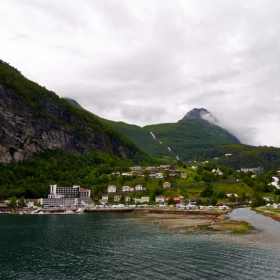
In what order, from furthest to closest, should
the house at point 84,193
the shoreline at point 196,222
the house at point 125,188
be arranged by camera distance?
1. the house at point 125,188
2. the house at point 84,193
3. the shoreline at point 196,222

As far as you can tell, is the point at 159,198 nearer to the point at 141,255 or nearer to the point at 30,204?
the point at 30,204

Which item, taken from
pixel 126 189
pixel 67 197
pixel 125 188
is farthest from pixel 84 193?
pixel 126 189

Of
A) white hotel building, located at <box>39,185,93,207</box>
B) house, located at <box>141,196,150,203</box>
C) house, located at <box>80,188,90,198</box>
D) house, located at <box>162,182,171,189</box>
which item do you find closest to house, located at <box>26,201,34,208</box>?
white hotel building, located at <box>39,185,93,207</box>

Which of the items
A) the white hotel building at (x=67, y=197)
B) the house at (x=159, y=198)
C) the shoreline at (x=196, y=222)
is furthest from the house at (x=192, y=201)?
the white hotel building at (x=67, y=197)

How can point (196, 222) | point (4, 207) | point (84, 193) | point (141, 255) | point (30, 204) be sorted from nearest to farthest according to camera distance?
point (141, 255) < point (196, 222) < point (4, 207) < point (30, 204) < point (84, 193)

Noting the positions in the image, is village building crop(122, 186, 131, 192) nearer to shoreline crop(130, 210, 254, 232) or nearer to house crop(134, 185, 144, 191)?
house crop(134, 185, 144, 191)

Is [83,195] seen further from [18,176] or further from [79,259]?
[79,259]

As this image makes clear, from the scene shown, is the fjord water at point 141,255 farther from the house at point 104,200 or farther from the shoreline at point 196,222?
the house at point 104,200

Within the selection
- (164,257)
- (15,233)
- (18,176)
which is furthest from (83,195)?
(164,257)
